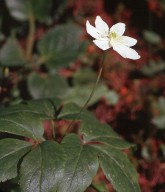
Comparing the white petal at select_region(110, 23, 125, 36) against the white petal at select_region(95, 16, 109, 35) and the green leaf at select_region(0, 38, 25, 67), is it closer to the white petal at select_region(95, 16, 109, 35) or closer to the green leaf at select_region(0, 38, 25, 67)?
the white petal at select_region(95, 16, 109, 35)

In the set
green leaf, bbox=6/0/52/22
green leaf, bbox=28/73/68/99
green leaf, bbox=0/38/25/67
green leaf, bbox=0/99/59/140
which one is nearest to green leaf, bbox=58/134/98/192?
green leaf, bbox=0/99/59/140

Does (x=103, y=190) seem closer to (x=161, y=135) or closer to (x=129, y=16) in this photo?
(x=161, y=135)

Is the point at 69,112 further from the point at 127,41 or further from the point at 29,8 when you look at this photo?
the point at 29,8

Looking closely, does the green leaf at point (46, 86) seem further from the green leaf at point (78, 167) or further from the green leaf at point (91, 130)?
the green leaf at point (78, 167)

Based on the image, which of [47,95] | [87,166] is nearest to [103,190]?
[87,166]

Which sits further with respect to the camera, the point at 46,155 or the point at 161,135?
the point at 161,135

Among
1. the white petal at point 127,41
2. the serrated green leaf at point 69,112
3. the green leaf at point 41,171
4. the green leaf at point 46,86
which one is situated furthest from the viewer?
the green leaf at point 46,86

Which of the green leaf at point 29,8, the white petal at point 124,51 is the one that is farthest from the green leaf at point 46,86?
the white petal at point 124,51
